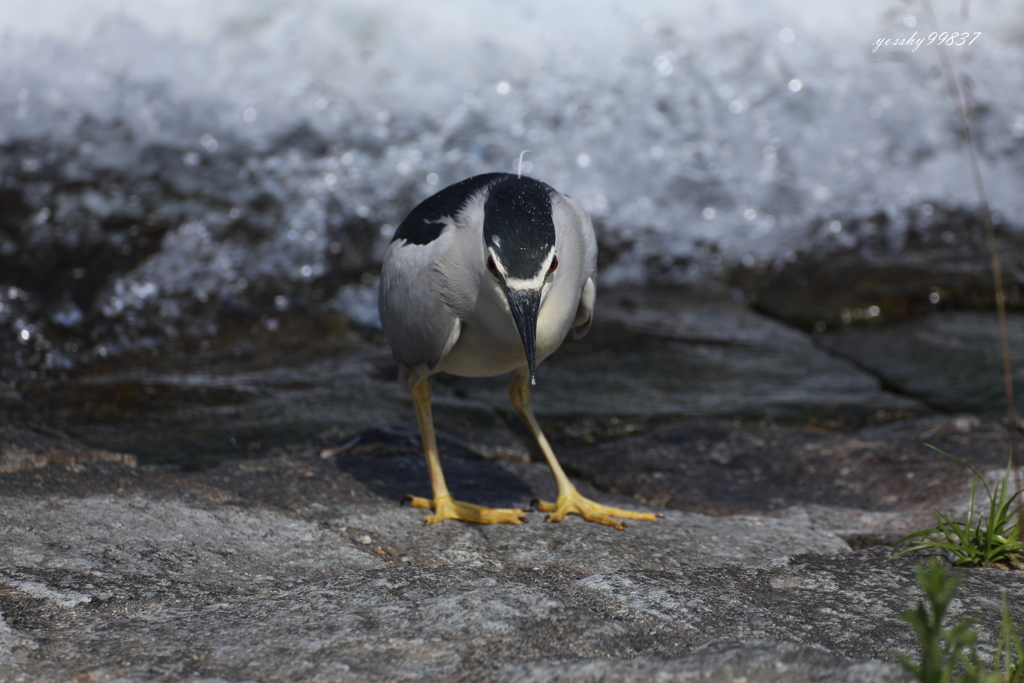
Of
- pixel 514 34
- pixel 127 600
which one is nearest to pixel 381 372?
pixel 127 600

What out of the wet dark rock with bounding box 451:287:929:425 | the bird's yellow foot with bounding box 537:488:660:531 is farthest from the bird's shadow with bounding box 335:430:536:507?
the wet dark rock with bounding box 451:287:929:425

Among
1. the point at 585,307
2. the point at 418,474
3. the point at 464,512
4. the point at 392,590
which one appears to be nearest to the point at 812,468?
the point at 585,307

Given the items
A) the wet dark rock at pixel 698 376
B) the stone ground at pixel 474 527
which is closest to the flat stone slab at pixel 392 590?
the stone ground at pixel 474 527

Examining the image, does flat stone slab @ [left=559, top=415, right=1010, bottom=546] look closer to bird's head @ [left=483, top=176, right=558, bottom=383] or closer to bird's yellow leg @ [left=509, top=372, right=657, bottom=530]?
bird's yellow leg @ [left=509, top=372, right=657, bottom=530]

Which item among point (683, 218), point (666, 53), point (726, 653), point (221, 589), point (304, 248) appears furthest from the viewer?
point (666, 53)

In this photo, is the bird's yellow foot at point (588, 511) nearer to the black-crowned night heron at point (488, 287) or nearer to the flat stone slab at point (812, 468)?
the black-crowned night heron at point (488, 287)

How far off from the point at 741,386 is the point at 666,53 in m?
5.58

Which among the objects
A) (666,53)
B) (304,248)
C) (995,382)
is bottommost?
(995,382)

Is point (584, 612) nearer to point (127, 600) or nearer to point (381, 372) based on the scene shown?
point (127, 600)

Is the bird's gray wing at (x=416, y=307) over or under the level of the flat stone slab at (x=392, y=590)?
over

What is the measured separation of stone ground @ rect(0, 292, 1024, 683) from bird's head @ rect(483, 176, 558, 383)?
0.72 meters

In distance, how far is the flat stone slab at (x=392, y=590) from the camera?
186 centimetres

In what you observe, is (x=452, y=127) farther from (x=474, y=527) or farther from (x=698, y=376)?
(x=474, y=527)

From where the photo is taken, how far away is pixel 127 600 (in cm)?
224
